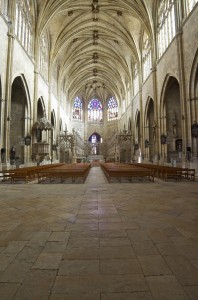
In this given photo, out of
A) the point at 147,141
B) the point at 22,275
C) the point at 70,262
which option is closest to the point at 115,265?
the point at 70,262

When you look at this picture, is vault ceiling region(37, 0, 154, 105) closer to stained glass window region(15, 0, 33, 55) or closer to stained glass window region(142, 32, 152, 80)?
stained glass window region(142, 32, 152, 80)

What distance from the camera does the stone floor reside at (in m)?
1.82

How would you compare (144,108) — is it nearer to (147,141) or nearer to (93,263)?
(147,141)

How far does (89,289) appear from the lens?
1.84 m

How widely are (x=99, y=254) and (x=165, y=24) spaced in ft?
69.2

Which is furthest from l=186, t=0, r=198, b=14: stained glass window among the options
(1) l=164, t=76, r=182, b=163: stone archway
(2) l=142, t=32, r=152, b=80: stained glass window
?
(2) l=142, t=32, r=152, b=80: stained glass window

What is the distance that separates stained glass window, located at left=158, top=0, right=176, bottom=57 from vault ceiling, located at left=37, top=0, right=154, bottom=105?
136 centimetres

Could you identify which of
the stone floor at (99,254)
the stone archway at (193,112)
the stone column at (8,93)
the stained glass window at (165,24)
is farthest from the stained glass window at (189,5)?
the stone floor at (99,254)

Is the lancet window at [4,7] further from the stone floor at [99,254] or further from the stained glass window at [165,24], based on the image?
the stone floor at [99,254]

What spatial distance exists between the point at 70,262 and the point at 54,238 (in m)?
0.80

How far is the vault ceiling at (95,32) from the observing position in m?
20.9

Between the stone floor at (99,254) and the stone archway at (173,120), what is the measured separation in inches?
602

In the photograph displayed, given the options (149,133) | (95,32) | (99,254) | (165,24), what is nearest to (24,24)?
(165,24)

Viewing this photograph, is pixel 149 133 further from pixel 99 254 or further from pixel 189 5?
pixel 99 254
